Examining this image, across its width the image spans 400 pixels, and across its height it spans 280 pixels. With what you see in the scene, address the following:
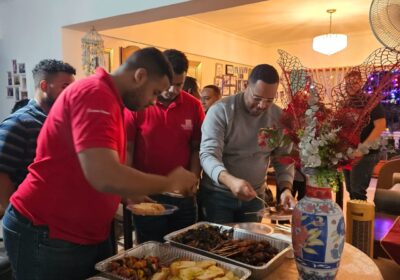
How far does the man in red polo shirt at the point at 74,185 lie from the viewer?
95 cm

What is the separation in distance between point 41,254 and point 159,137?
0.84 meters

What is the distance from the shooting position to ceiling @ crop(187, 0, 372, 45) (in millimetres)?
4254

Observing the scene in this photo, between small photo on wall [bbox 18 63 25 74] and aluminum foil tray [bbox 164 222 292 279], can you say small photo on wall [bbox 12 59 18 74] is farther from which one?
aluminum foil tray [bbox 164 222 292 279]

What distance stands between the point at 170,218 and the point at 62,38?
2233 mm

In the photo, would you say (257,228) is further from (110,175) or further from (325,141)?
(110,175)

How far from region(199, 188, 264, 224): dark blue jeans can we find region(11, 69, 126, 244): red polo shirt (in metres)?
0.71

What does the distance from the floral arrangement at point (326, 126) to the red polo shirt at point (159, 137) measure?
0.76 meters

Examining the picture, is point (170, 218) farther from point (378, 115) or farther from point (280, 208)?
point (378, 115)

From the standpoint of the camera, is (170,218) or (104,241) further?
(170,218)

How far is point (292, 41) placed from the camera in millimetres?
6504

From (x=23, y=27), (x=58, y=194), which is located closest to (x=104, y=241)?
(x=58, y=194)

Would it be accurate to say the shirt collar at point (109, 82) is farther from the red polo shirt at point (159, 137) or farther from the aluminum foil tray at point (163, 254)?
the red polo shirt at point (159, 137)

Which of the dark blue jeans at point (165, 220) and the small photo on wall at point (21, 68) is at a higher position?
the small photo on wall at point (21, 68)

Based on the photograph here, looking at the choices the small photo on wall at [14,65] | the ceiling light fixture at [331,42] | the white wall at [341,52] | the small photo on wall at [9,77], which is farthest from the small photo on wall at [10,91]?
Result: the white wall at [341,52]
